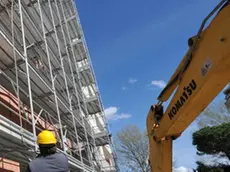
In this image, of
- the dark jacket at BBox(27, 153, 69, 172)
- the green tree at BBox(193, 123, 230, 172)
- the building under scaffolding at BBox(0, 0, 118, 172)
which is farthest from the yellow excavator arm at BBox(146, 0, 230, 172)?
the green tree at BBox(193, 123, 230, 172)

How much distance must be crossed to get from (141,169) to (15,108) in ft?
60.9

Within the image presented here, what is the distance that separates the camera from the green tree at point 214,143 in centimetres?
1752

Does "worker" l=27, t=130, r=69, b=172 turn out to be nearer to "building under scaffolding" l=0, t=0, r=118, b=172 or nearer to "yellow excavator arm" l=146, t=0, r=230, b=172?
"yellow excavator arm" l=146, t=0, r=230, b=172

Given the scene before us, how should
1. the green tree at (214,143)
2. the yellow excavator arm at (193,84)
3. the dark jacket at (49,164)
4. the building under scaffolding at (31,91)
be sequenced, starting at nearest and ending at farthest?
1. the dark jacket at (49,164)
2. the yellow excavator arm at (193,84)
3. the building under scaffolding at (31,91)
4. the green tree at (214,143)

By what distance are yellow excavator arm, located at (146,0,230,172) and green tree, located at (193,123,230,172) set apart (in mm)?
14326

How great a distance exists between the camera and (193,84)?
299 centimetres

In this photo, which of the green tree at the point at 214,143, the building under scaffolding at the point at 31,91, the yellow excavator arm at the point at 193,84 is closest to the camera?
the yellow excavator arm at the point at 193,84

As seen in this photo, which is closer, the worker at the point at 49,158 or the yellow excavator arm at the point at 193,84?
the worker at the point at 49,158

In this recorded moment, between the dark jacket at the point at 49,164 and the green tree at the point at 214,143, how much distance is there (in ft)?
52.5

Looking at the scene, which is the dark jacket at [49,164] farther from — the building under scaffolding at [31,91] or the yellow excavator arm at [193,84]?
the building under scaffolding at [31,91]

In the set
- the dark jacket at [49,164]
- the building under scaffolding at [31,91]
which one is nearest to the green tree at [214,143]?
the building under scaffolding at [31,91]

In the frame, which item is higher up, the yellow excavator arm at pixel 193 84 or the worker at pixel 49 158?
the yellow excavator arm at pixel 193 84

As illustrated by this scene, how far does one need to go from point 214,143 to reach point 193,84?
15.9 metres

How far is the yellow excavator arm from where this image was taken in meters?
2.59
